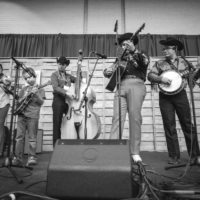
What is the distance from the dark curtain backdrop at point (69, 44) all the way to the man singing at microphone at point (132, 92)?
401 cm

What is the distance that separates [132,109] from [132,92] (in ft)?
0.75

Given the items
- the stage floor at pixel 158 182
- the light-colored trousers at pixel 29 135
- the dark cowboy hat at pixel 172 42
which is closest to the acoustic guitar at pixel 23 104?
the light-colored trousers at pixel 29 135

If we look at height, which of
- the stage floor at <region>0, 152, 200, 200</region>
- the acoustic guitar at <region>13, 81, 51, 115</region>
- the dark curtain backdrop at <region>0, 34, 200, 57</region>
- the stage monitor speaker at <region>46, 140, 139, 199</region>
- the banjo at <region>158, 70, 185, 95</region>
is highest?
the dark curtain backdrop at <region>0, 34, 200, 57</region>

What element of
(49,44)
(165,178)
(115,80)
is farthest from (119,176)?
(49,44)

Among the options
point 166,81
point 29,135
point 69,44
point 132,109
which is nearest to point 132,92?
point 132,109

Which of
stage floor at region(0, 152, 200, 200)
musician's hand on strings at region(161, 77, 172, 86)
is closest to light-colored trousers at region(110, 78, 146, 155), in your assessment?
musician's hand on strings at region(161, 77, 172, 86)

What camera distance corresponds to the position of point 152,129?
241 inches

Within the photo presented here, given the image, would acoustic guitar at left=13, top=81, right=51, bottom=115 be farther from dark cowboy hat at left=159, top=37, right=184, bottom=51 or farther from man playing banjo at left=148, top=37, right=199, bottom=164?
dark cowboy hat at left=159, top=37, right=184, bottom=51

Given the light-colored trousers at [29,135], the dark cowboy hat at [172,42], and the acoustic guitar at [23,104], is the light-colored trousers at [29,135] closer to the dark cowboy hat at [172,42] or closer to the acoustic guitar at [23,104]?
the acoustic guitar at [23,104]

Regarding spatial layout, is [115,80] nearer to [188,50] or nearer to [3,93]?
[3,93]

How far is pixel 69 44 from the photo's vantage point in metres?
7.28

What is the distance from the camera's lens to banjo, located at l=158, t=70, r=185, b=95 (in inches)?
130

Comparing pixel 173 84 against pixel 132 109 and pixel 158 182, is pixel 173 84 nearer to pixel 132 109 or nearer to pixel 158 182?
pixel 132 109

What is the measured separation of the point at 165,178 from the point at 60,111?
2.19 meters
